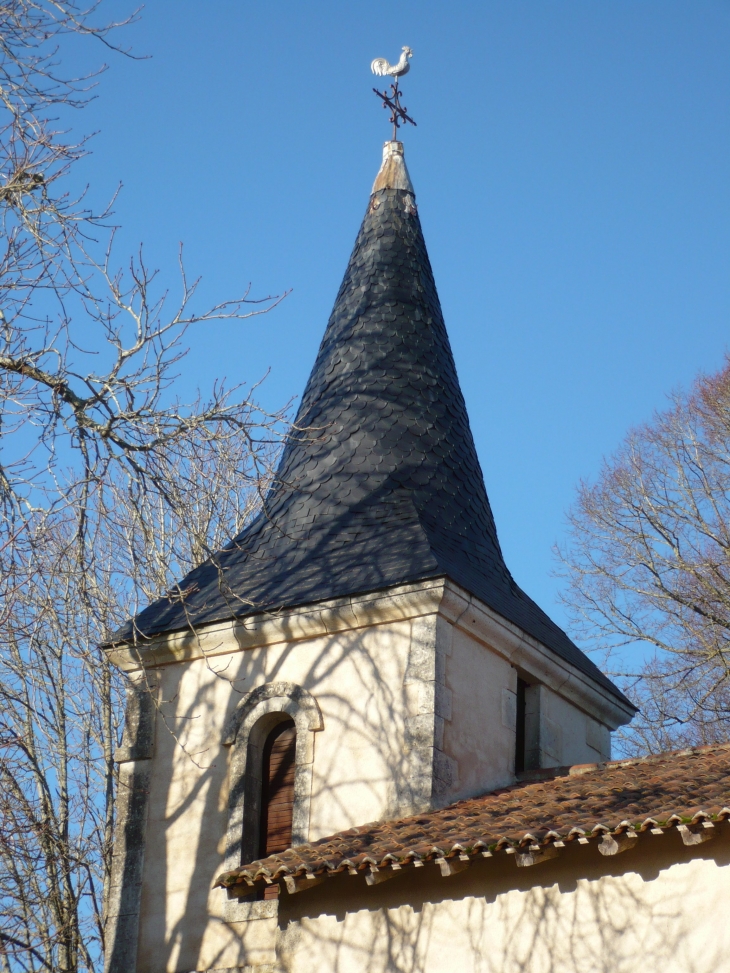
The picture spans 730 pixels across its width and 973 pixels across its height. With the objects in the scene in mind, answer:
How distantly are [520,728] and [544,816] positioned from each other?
8.40ft

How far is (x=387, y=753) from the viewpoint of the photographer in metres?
9.63

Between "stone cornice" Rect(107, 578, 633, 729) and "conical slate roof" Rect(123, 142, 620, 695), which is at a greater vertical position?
"conical slate roof" Rect(123, 142, 620, 695)

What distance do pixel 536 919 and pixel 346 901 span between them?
1354 millimetres

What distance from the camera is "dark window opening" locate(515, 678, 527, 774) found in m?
10.7

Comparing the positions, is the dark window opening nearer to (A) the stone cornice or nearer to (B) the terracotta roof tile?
(A) the stone cornice

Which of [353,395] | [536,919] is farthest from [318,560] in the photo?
[536,919]

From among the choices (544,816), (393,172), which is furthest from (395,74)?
(544,816)

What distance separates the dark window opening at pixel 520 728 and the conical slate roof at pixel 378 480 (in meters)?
0.42

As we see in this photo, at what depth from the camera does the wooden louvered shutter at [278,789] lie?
10.1 meters

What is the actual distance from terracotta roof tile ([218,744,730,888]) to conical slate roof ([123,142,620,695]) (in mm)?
1597

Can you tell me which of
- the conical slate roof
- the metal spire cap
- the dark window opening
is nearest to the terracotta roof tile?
the dark window opening

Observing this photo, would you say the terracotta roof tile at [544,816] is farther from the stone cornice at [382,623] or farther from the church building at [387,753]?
the stone cornice at [382,623]

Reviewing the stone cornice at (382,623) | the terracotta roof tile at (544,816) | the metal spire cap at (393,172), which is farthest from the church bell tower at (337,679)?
the metal spire cap at (393,172)

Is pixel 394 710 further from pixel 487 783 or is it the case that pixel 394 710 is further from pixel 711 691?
pixel 711 691
